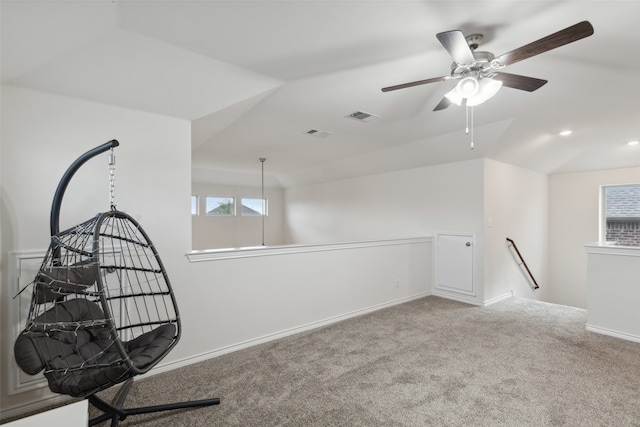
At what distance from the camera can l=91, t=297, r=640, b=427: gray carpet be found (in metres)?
2.03

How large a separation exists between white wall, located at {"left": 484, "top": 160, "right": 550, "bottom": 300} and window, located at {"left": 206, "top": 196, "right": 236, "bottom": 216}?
233 inches

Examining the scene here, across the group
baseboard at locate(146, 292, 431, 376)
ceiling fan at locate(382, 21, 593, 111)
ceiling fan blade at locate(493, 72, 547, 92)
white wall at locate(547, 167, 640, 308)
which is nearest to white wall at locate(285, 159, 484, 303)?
baseboard at locate(146, 292, 431, 376)

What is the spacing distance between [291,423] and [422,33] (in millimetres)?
2789

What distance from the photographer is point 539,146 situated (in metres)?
4.73

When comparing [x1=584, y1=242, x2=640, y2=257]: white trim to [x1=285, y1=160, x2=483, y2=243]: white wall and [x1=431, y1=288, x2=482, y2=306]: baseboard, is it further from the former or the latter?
[x1=431, y1=288, x2=482, y2=306]: baseboard

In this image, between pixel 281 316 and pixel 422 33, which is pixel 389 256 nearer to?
pixel 281 316

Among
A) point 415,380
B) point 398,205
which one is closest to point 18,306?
point 415,380

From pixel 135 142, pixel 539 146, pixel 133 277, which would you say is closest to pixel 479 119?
pixel 539 146

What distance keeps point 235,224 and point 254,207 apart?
737 mm

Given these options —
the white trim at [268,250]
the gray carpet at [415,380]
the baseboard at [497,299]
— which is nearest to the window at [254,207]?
the white trim at [268,250]

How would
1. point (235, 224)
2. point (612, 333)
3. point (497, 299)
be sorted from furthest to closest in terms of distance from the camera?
point (235, 224) → point (497, 299) → point (612, 333)

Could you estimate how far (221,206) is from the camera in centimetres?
783

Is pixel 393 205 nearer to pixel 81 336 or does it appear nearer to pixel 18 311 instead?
pixel 81 336

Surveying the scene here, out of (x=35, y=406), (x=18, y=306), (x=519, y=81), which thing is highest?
(x=519, y=81)
